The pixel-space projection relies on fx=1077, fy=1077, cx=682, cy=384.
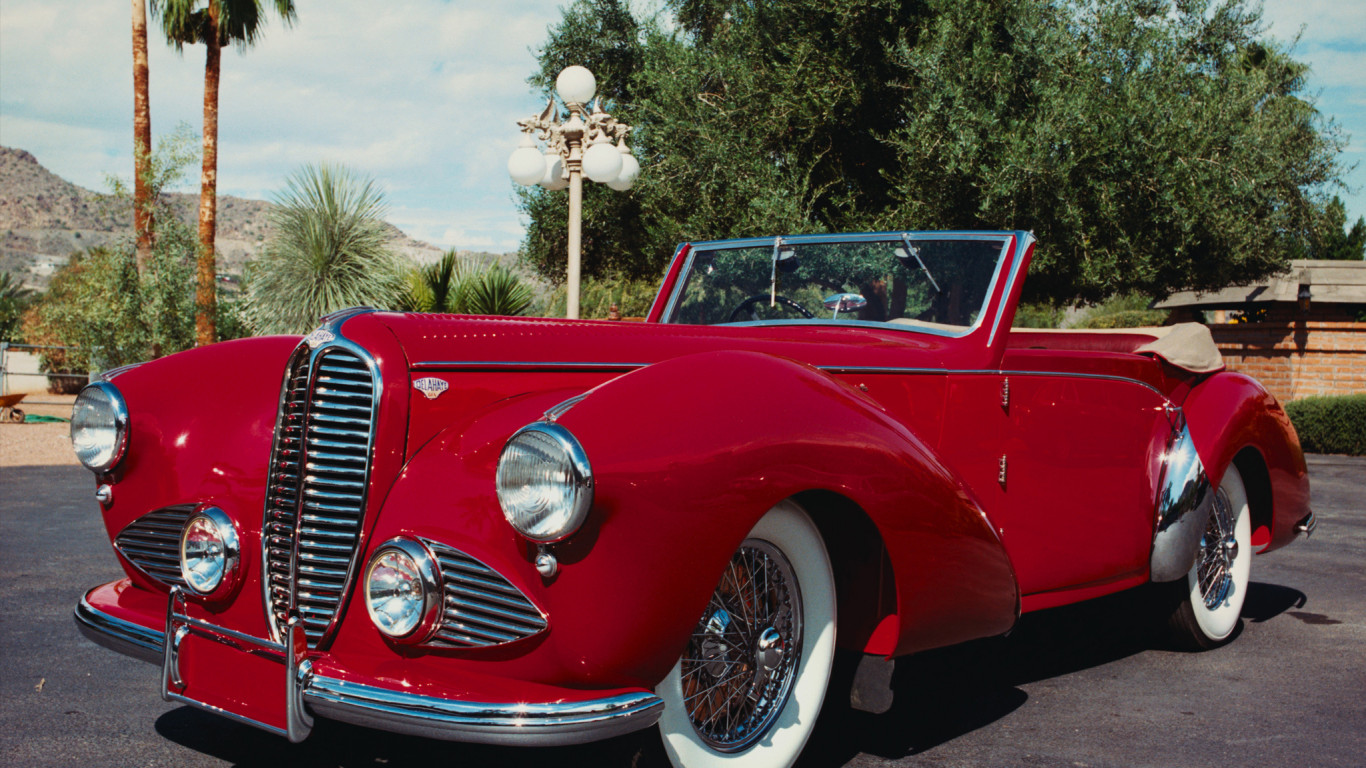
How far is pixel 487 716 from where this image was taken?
2047 millimetres

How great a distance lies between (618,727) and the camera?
2.11 m

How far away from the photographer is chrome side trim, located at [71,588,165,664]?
104 inches

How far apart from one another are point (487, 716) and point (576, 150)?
25.2 feet

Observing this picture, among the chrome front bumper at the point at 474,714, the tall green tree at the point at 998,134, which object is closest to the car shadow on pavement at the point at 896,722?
the chrome front bumper at the point at 474,714

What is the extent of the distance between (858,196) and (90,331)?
31.0 ft

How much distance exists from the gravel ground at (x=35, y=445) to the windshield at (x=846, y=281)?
378 inches

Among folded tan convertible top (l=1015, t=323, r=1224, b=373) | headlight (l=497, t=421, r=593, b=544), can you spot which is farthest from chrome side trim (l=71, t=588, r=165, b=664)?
folded tan convertible top (l=1015, t=323, r=1224, b=373)

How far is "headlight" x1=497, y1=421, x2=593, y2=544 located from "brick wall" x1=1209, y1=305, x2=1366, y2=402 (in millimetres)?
16685

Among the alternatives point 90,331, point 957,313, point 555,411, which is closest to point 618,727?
point 555,411

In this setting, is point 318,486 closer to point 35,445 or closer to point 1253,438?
point 1253,438

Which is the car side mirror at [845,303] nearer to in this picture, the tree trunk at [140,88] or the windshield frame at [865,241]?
the windshield frame at [865,241]

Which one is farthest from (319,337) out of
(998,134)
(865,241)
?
(998,134)

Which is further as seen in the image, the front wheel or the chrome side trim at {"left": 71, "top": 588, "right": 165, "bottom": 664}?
the chrome side trim at {"left": 71, "top": 588, "right": 165, "bottom": 664}

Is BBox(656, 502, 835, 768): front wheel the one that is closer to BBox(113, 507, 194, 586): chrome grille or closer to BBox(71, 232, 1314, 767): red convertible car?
BBox(71, 232, 1314, 767): red convertible car
